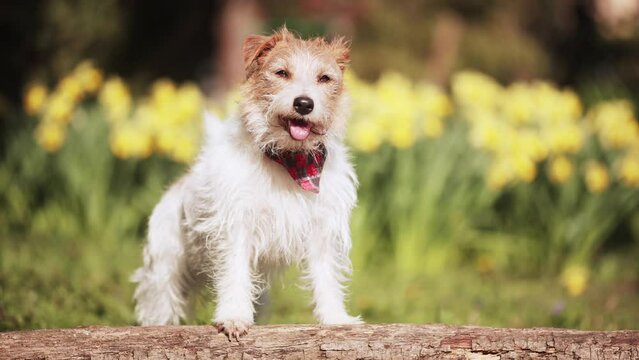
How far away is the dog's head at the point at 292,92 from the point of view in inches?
138

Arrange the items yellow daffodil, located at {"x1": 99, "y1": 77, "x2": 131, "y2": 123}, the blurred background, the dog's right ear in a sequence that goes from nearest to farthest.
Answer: the dog's right ear → the blurred background → yellow daffodil, located at {"x1": 99, "y1": 77, "x2": 131, "y2": 123}

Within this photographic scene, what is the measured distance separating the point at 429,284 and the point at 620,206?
1.92 meters

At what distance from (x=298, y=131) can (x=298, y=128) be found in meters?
0.02

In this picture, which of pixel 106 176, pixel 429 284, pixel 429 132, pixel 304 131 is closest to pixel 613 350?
pixel 304 131

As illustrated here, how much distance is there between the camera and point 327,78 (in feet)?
12.0

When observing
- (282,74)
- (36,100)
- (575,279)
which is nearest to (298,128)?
(282,74)

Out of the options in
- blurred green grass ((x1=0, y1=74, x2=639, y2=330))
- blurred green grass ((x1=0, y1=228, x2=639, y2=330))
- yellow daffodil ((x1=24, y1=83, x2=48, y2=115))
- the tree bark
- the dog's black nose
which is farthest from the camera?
yellow daffodil ((x1=24, y1=83, x2=48, y2=115))

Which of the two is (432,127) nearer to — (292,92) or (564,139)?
(564,139)

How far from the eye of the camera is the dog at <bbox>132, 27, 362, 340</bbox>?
359cm

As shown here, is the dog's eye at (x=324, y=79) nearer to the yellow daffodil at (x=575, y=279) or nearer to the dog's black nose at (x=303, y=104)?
the dog's black nose at (x=303, y=104)

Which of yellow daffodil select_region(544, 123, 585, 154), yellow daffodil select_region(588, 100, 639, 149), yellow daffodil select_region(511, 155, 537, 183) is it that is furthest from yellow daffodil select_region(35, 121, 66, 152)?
yellow daffodil select_region(588, 100, 639, 149)

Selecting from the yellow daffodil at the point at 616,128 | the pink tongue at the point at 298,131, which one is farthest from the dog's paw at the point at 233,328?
the yellow daffodil at the point at 616,128

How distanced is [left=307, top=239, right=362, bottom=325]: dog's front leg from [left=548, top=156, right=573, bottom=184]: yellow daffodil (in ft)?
12.1

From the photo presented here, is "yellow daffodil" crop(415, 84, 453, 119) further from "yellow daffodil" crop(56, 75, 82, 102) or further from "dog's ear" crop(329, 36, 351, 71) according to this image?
"dog's ear" crop(329, 36, 351, 71)
